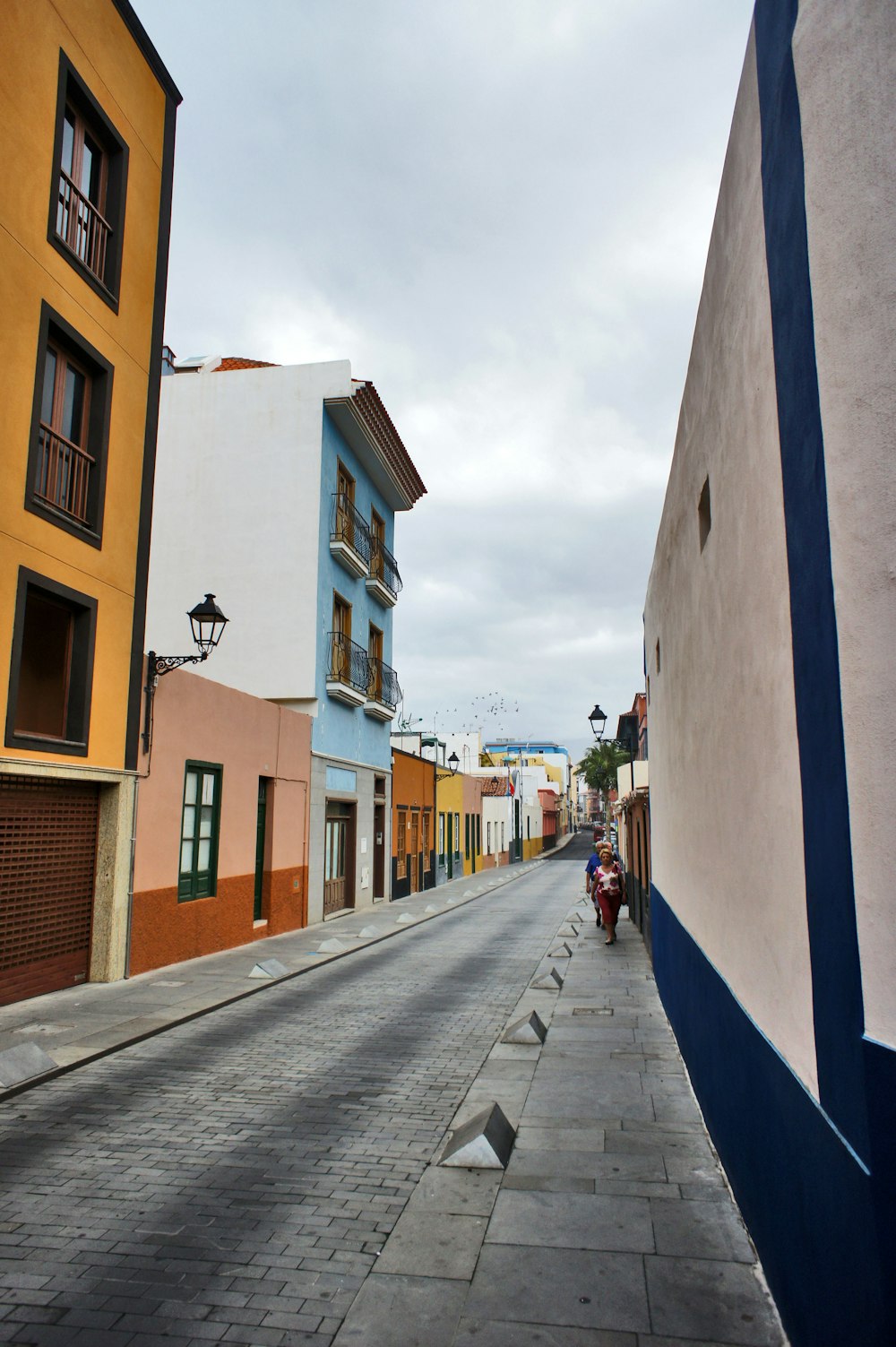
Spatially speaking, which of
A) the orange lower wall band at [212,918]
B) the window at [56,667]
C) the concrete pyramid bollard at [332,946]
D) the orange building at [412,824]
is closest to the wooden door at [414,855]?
the orange building at [412,824]

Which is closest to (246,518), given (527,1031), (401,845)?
(401,845)

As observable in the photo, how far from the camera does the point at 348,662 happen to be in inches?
874

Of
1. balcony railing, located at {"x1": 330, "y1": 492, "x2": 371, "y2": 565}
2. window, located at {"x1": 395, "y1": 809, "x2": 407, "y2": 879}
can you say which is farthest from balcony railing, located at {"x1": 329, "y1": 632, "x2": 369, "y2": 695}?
window, located at {"x1": 395, "y1": 809, "x2": 407, "y2": 879}

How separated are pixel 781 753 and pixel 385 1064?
580cm

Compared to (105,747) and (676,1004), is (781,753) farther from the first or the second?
(105,747)

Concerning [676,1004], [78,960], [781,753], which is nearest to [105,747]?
[78,960]

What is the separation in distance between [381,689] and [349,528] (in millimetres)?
5177

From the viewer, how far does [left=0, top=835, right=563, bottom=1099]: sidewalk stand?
7680 millimetres

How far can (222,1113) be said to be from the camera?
654 cm

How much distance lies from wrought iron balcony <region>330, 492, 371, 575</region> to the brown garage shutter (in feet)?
34.6

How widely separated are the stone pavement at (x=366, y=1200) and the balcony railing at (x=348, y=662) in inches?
492

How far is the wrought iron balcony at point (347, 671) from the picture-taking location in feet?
69.2

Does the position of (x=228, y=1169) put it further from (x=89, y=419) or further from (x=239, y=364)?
(x=239, y=364)

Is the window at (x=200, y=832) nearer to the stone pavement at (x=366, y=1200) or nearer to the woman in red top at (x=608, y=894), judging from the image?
the stone pavement at (x=366, y=1200)
